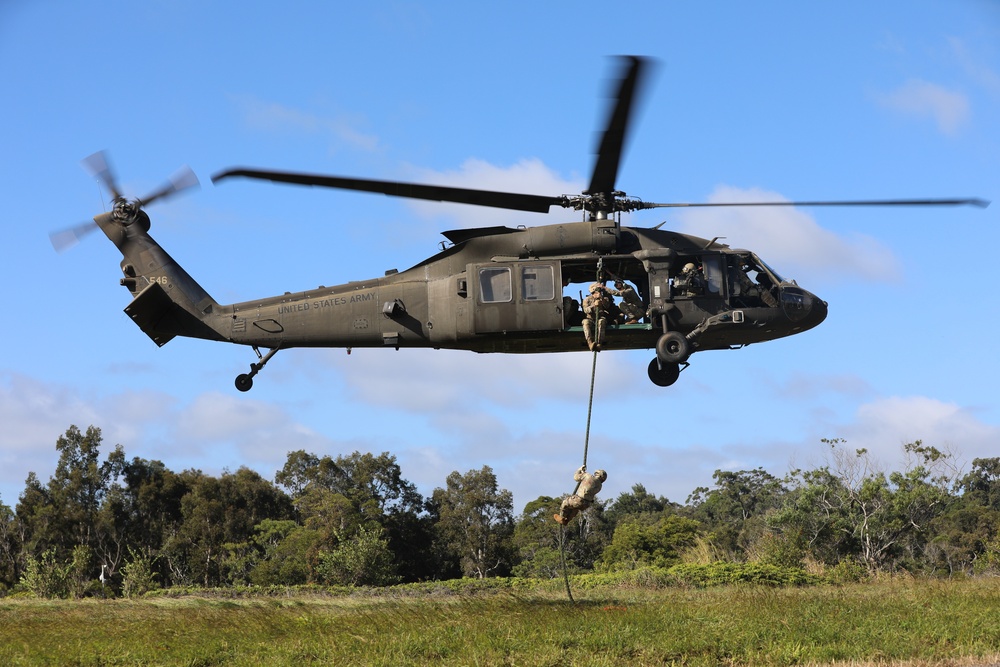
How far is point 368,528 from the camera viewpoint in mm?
41281

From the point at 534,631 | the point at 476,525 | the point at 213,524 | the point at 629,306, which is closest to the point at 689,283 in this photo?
the point at 629,306

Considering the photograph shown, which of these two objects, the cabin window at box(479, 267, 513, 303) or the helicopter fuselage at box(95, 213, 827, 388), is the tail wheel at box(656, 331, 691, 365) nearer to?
A: the helicopter fuselage at box(95, 213, 827, 388)

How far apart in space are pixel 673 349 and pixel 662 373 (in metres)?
0.81

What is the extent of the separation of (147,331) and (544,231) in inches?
308

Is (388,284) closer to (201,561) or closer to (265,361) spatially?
(265,361)

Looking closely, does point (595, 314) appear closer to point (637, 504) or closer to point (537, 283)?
point (537, 283)

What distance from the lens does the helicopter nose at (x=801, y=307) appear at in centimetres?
1911

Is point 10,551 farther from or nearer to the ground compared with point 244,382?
nearer to the ground

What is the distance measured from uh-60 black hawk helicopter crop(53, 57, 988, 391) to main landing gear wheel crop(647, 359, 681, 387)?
24 mm

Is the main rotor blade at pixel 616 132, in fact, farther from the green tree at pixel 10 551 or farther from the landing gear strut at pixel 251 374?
the green tree at pixel 10 551

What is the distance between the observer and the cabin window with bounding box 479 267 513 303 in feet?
60.2

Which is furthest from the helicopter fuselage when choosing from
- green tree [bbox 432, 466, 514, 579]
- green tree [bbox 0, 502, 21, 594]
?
green tree [bbox 0, 502, 21, 594]

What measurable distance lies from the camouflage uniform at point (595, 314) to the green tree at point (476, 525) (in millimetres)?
26134

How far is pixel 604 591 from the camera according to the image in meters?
20.1
